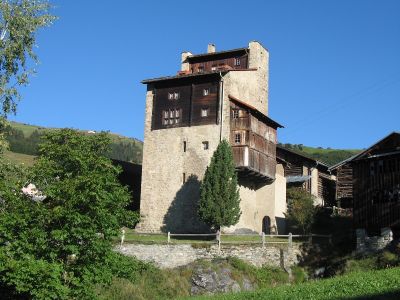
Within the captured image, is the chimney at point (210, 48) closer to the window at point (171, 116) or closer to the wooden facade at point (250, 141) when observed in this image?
the window at point (171, 116)

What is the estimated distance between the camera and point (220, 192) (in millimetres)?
42406

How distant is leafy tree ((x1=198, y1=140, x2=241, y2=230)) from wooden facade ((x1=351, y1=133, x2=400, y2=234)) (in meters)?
8.47

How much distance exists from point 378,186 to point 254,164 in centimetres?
1096

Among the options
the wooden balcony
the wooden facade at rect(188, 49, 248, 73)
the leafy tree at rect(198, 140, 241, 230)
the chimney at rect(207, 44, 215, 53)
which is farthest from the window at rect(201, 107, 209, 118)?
the chimney at rect(207, 44, 215, 53)

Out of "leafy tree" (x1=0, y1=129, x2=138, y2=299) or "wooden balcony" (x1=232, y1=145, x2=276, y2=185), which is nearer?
"leafy tree" (x1=0, y1=129, x2=138, y2=299)

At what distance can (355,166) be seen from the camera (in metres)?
39.6

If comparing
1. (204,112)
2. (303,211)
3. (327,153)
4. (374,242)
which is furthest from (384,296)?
(327,153)

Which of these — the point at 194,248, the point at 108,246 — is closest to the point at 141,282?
the point at 194,248

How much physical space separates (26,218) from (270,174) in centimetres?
2691

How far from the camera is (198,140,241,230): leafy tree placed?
42.1 m

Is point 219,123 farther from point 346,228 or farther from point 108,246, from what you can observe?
point 108,246

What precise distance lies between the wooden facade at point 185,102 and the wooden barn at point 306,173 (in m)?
11.7

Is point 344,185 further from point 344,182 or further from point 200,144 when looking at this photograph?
point 200,144

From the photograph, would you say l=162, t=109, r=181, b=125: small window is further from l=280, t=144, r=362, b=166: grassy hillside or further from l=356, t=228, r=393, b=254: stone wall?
l=280, t=144, r=362, b=166: grassy hillside
